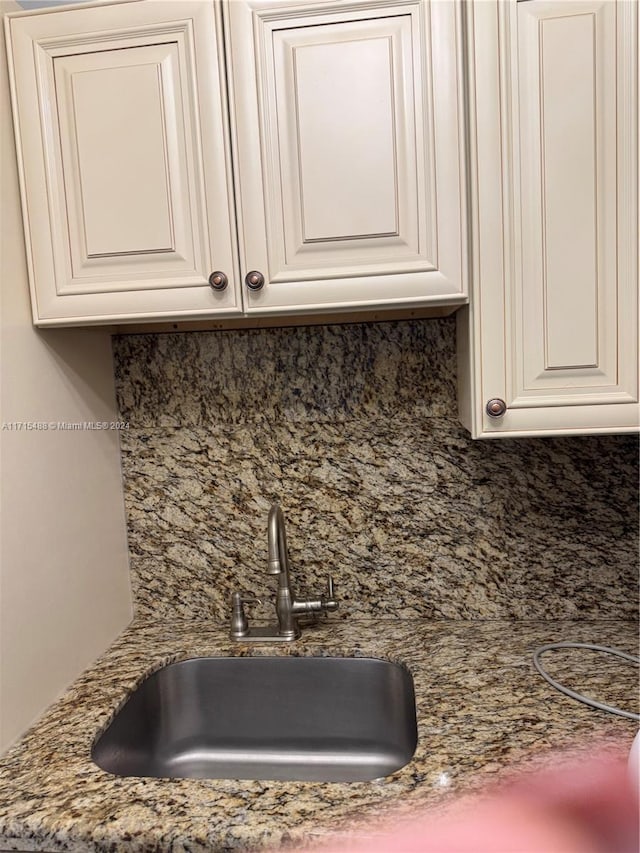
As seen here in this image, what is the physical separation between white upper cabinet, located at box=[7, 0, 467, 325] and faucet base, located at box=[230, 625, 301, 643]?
76cm

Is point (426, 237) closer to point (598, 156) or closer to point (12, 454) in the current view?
point (598, 156)

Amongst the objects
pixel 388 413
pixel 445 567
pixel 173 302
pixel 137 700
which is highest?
pixel 173 302

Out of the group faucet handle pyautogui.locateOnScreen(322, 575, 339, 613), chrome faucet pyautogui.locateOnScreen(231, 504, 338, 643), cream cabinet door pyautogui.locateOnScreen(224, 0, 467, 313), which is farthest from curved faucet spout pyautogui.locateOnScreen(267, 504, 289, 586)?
cream cabinet door pyautogui.locateOnScreen(224, 0, 467, 313)

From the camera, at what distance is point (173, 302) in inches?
51.6

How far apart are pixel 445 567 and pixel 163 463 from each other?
0.73 metres

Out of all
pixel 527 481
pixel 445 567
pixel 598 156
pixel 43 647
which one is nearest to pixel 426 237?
pixel 598 156

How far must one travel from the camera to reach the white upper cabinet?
1.22 meters

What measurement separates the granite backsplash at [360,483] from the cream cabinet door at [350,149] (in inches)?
14.0

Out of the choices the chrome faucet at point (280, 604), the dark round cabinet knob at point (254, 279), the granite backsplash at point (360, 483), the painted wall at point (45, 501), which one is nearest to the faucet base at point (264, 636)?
the chrome faucet at point (280, 604)

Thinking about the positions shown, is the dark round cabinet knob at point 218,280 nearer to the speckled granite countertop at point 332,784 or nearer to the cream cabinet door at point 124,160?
the cream cabinet door at point 124,160

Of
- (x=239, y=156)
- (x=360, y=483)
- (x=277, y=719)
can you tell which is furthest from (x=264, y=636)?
(x=239, y=156)

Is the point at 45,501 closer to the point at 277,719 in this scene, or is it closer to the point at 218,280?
the point at 218,280

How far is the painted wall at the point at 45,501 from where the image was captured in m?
1.24

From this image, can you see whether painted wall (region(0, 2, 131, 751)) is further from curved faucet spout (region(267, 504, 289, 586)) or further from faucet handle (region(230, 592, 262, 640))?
curved faucet spout (region(267, 504, 289, 586))
